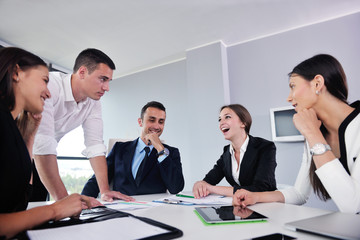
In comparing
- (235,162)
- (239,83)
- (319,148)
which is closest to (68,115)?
(235,162)

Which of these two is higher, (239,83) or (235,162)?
(239,83)

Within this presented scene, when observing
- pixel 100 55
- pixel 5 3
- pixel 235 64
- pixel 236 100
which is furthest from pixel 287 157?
pixel 5 3

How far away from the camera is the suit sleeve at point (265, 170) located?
1518 millimetres

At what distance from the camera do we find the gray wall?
3270 millimetres

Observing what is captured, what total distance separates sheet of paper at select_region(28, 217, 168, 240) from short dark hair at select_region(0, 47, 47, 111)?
0.45 m

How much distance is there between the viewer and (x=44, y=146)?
137 cm

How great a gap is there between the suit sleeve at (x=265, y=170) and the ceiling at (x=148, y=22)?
7.06ft

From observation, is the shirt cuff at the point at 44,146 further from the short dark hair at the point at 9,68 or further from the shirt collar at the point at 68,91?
the short dark hair at the point at 9,68

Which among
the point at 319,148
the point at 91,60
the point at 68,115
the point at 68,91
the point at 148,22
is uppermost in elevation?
the point at 148,22

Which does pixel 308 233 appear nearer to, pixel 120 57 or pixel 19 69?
pixel 19 69

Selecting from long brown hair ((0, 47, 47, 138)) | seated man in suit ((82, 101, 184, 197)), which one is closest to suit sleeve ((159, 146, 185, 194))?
seated man in suit ((82, 101, 184, 197))

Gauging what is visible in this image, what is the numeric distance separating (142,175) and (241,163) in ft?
2.54

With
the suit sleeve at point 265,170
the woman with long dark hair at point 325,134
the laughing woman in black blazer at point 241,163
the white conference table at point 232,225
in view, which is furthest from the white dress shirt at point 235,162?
the white conference table at point 232,225

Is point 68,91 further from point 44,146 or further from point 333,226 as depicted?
point 333,226
